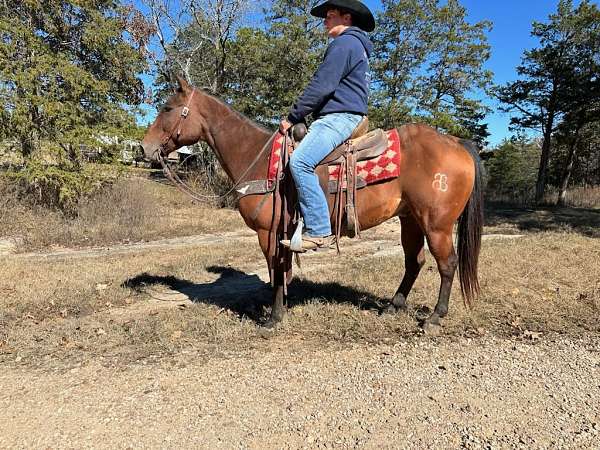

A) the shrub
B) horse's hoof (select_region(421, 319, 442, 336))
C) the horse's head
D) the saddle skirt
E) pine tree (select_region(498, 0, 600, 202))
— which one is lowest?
horse's hoof (select_region(421, 319, 442, 336))

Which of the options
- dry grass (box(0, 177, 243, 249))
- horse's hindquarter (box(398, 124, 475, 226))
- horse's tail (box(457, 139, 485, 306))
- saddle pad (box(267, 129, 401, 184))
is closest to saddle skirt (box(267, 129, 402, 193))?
saddle pad (box(267, 129, 401, 184))

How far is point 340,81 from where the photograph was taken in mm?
3855

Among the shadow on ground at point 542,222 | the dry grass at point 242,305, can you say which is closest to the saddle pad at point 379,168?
the dry grass at point 242,305

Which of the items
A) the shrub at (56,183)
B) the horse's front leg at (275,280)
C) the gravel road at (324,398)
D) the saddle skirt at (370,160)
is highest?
the saddle skirt at (370,160)

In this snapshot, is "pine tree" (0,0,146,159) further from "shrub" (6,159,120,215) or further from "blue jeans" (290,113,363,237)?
"blue jeans" (290,113,363,237)

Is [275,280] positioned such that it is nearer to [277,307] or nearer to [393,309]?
[277,307]

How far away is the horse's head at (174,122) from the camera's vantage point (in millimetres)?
4434

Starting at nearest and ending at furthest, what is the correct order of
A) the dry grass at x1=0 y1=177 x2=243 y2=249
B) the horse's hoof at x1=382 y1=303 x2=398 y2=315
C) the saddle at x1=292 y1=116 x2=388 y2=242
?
the saddle at x1=292 y1=116 x2=388 y2=242
the horse's hoof at x1=382 y1=303 x2=398 y2=315
the dry grass at x1=0 y1=177 x2=243 y2=249

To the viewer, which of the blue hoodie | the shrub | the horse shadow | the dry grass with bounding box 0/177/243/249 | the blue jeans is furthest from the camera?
the shrub

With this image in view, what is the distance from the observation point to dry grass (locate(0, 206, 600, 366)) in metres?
4.05

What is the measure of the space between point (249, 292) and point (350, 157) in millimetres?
2633

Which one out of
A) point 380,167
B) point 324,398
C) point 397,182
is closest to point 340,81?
point 380,167

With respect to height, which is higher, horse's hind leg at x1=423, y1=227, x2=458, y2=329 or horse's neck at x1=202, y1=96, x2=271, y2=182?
horse's neck at x1=202, y1=96, x2=271, y2=182

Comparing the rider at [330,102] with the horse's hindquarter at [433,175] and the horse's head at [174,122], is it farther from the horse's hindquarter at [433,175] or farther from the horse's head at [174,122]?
the horse's head at [174,122]
